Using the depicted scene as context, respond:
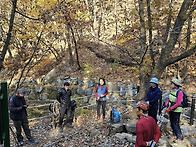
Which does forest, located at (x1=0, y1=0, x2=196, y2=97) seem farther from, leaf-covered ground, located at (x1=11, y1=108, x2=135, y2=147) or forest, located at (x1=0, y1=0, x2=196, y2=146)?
leaf-covered ground, located at (x1=11, y1=108, x2=135, y2=147)

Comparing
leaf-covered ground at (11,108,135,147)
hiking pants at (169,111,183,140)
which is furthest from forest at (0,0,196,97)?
leaf-covered ground at (11,108,135,147)

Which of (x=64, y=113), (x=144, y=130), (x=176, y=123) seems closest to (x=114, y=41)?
(x=64, y=113)

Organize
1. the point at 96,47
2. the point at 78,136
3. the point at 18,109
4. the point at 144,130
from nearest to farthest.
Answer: the point at 144,130, the point at 18,109, the point at 78,136, the point at 96,47

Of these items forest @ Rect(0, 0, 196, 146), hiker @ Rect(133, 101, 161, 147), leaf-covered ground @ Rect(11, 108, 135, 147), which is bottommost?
leaf-covered ground @ Rect(11, 108, 135, 147)

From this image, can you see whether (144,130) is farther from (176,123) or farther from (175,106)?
(176,123)

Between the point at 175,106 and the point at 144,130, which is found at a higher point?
the point at 175,106

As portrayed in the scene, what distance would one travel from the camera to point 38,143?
555cm

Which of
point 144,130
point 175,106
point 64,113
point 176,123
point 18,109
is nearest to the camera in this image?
point 144,130

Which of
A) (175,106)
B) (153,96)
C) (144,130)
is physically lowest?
(144,130)

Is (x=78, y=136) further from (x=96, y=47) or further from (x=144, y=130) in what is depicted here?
(x=96, y=47)

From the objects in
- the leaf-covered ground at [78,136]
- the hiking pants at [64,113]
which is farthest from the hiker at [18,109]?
the hiking pants at [64,113]

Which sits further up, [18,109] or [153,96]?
[153,96]

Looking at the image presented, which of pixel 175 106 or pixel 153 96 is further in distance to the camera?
pixel 153 96

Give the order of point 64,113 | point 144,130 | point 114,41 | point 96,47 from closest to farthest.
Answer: point 144,130, point 64,113, point 114,41, point 96,47
